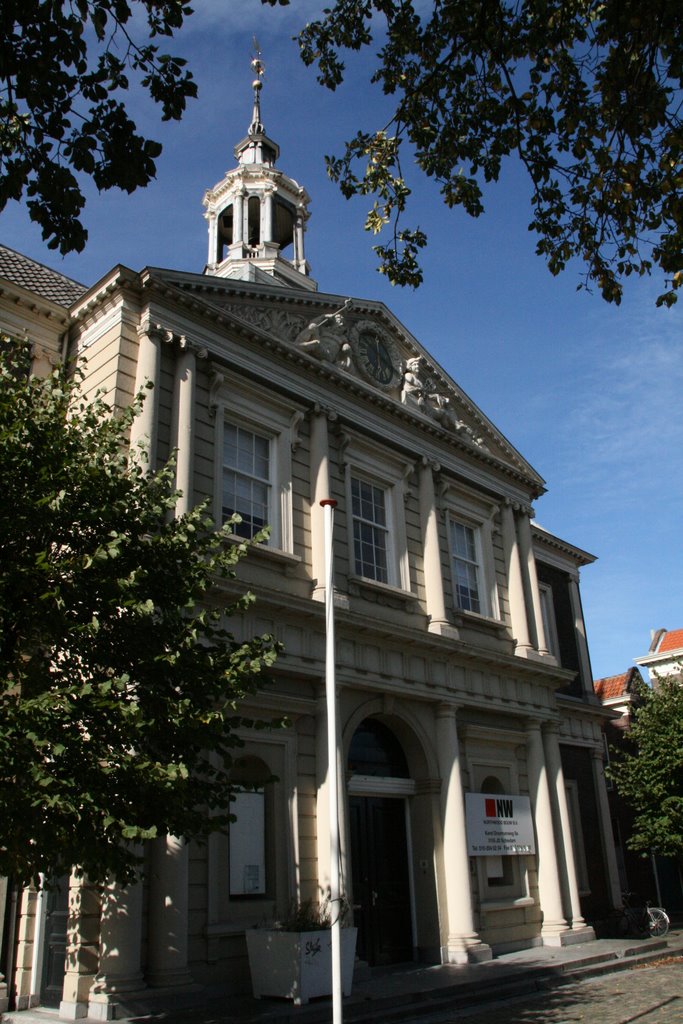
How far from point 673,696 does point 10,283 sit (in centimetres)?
1932

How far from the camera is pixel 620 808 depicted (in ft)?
90.5

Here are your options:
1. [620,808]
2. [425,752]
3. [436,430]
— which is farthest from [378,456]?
[620,808]

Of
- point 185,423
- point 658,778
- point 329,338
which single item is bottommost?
point 658,778

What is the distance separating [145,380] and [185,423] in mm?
1068

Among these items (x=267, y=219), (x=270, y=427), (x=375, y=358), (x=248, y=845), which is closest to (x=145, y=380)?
(x=270, y=427)

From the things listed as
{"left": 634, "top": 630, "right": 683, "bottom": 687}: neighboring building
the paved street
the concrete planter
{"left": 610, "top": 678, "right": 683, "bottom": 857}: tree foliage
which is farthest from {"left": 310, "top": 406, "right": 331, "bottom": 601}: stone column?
{"left": 634, "top": 630, "right": 683, "bottom": 687}: neighboring building

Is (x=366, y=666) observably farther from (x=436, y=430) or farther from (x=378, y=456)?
(x=436, y=430)

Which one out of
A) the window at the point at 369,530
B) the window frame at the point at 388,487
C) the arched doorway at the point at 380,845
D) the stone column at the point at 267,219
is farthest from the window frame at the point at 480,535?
the stone column at the point at 267,219

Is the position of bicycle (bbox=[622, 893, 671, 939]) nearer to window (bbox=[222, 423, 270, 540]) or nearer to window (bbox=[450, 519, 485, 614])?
window (bbox=[450, 519, 485, 614])

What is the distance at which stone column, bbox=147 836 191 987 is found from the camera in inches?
443

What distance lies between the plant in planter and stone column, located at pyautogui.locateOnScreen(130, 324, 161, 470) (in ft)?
22.3

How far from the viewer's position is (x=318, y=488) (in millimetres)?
16469

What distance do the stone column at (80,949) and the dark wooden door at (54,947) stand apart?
1.00ft

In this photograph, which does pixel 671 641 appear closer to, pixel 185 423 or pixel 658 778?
pixel 658 778
